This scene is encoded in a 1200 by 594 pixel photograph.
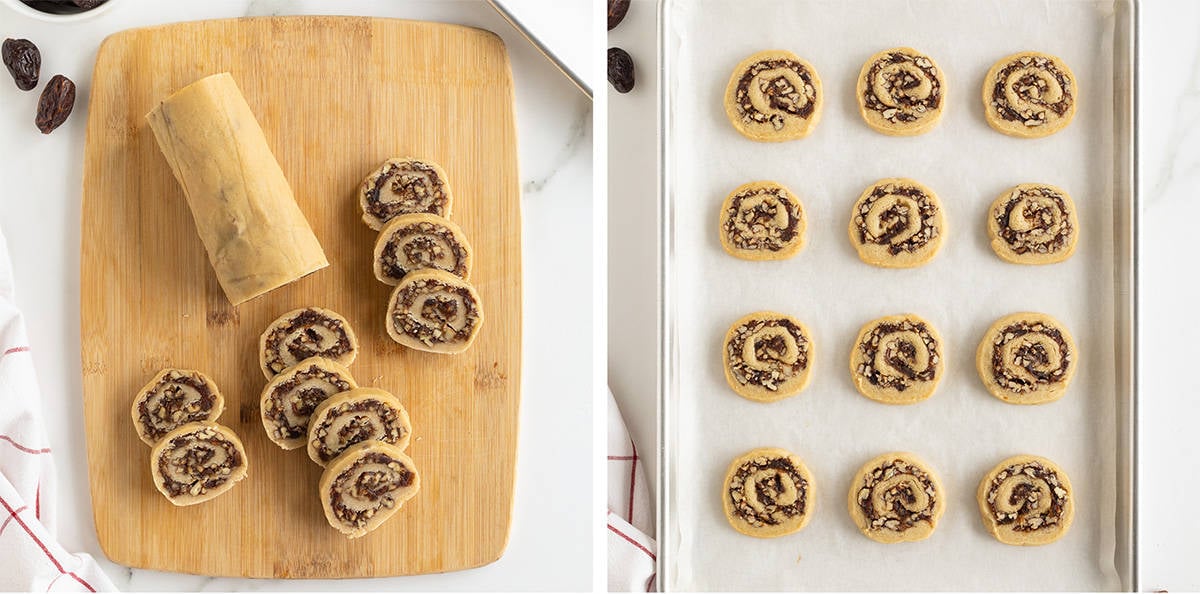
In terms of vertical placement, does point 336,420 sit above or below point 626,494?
above

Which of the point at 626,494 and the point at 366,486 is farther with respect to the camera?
the point at 626,494

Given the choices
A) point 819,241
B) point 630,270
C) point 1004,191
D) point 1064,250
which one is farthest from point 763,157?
point 1064,250

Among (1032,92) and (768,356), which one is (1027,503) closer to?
(768,356)

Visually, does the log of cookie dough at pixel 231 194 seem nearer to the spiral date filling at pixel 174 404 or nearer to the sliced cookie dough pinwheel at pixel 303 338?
the sliced cookie dough pinwheel at pixel 303 338

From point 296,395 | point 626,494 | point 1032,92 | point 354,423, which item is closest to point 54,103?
point 296,395

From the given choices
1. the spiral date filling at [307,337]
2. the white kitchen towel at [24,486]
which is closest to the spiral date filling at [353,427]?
the spiral date filling at [307,337]

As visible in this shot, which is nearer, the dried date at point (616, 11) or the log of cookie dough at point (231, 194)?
the log of cookie dough at point (231, 194)
